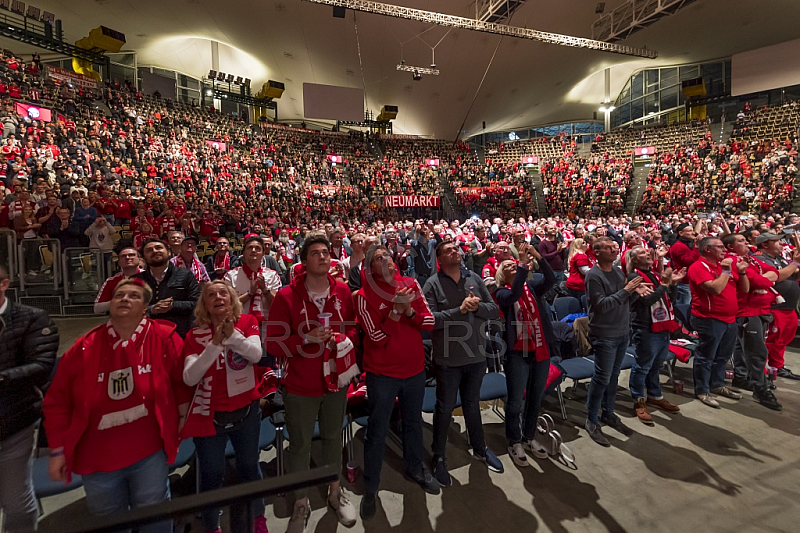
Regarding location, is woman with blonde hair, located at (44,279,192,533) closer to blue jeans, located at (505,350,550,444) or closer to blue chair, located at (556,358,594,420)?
blue jeans, located at (505,350,550,444)

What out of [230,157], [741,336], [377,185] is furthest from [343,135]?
[741,336]

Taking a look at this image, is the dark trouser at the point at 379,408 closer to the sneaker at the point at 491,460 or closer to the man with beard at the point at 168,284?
the sneaker at the point at 491,460

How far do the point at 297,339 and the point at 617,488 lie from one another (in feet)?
7.71

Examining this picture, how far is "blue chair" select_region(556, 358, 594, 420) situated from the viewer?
11.6ft

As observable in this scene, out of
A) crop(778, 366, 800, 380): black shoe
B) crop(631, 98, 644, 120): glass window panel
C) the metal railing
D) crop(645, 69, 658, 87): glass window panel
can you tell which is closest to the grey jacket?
the metal railing

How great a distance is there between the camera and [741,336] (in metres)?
4.04

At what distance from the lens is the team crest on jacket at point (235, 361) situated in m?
1.98

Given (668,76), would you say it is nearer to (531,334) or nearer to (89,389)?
(531,334)

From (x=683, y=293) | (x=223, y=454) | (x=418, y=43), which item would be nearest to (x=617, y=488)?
(x=223, y=454)

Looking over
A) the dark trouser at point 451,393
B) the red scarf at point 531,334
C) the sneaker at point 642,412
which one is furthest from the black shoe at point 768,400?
the dark trouser at point 451,393

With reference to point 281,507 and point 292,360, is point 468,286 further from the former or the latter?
point 281,507

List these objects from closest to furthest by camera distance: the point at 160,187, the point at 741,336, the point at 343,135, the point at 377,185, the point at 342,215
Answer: the point at 741,336 < the point at 160,187 < the point at 342,215 < the point at 377,185 < the point at 343,135

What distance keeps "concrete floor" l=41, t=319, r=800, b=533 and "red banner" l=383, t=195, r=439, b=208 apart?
17.5 meters

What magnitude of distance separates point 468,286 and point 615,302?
1.25 m
